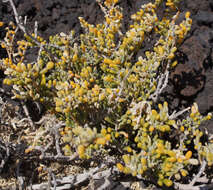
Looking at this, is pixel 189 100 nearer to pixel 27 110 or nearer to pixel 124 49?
pixel 124 49

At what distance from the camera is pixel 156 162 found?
76.5 inches

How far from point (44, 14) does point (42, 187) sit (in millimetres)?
1984

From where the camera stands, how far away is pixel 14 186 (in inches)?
91.6

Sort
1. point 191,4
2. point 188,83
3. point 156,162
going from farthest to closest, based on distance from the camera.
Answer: point 191,4 < point 188,83 < point 156,162

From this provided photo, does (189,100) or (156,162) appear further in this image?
(189,100)

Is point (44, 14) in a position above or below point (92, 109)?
above

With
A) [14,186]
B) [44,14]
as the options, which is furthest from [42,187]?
[44,14]

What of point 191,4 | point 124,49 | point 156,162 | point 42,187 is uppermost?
point 191,4

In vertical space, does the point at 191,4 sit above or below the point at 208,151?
above

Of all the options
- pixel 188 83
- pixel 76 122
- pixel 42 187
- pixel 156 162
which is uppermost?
pixel 188 83

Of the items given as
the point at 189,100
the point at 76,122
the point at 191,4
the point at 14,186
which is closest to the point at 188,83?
the point at 189,100

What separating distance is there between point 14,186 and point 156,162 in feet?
4.42

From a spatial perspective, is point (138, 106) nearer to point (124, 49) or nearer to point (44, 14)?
point (124, 49)

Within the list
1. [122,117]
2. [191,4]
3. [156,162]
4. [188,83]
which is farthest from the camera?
[191,4]
